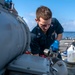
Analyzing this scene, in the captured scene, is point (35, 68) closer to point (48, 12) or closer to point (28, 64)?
point (28, 64)

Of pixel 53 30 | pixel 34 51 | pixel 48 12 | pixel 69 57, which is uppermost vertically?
pixel 48 12

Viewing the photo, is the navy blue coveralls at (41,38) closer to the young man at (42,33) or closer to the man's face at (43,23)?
the young man at (42,33)

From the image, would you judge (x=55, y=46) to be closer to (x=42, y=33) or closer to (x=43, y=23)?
(x=42, y=33)

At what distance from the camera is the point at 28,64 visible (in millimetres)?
2789

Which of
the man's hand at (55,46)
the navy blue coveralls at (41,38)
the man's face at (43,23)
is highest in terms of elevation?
the man's face at (43,23)

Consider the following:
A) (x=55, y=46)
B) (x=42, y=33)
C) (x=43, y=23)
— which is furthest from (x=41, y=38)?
(x=55, y=46)

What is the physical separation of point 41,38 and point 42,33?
0.14 metres

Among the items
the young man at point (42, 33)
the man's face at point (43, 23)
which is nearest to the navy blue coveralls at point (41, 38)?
the young man at point (42, 33)

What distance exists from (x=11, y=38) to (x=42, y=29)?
1.73 m

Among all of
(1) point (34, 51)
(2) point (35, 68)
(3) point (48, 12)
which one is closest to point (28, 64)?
(2) point (35, 68)

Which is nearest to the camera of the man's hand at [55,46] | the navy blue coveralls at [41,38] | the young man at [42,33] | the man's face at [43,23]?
the man's face at [43,23]

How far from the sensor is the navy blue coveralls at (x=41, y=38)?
15.2 feet

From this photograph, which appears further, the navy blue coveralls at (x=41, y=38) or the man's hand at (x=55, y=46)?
the man's hand at (x=55, y=46)

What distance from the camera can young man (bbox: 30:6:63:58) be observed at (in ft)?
13.9
